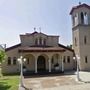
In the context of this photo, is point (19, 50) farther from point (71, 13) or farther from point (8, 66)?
point (71, 13)

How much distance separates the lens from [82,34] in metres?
37.0

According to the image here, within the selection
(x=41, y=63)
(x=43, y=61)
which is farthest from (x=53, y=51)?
(x=41, y=63)

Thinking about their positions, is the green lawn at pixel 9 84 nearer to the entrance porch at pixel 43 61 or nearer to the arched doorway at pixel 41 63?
the entrance porch at pixel 43 61

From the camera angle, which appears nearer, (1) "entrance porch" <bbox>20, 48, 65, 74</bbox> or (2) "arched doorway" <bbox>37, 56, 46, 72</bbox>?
(1) "entrance porch" <bbox>20, 48, 65, 74</bbox>

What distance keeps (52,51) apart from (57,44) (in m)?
3.68

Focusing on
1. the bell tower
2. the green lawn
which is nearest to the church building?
the bell tower

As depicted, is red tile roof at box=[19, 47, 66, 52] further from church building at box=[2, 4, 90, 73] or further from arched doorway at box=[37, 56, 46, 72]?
arched doorway at box=[37, 56, 46, 72]

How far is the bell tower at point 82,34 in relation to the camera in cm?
3664

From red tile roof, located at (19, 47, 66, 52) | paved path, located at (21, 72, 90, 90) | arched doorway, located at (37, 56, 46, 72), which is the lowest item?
paved path, located at (21, 72, 90, 90)

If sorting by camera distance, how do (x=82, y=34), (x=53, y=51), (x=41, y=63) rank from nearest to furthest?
(x=53, y=51) < (x=82, y=34) < (x=41, y=63)

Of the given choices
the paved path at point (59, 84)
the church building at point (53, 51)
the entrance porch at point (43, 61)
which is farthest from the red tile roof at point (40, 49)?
the paved path at point (59, 84)

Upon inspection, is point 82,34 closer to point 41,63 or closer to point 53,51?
point 53,51

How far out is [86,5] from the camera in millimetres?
37438

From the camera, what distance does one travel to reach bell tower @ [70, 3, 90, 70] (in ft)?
120
